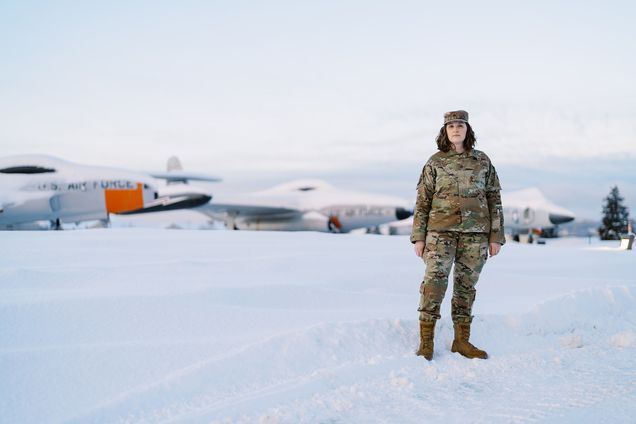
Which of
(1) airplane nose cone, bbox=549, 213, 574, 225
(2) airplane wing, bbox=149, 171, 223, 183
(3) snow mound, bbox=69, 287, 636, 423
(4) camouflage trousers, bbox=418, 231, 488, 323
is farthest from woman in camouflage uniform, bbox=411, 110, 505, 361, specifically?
(2) airplane wing, bbox=149, 171, 223, 183

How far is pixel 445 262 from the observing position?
12.7ft

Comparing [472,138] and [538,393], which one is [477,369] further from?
[472,138]

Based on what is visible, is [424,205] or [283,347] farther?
[424,205]

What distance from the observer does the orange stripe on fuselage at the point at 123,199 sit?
1997cm

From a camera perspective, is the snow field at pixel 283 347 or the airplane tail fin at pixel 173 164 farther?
the airplane tail fin at pixel 173 164

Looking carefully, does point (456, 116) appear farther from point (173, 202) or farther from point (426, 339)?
point (173, 202)

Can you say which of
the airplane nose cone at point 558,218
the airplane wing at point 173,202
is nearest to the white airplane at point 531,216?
the airplane nose cone at point 558,218

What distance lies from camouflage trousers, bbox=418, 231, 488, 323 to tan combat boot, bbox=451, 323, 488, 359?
250mm

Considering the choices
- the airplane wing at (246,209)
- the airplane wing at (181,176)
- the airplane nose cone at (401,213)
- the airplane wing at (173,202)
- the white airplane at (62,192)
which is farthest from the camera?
the airplane wing at (181,176)

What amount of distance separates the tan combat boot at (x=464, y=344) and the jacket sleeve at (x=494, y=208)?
732mm

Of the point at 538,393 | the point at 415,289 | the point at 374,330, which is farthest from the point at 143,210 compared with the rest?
the point at 538,393

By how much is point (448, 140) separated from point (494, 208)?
2.15ft

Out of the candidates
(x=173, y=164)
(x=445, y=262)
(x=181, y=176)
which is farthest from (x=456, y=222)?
(x=173, y=164)

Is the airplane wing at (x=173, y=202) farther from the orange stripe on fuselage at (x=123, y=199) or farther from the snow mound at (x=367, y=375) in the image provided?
the snow mound at (x=367, y=375)
